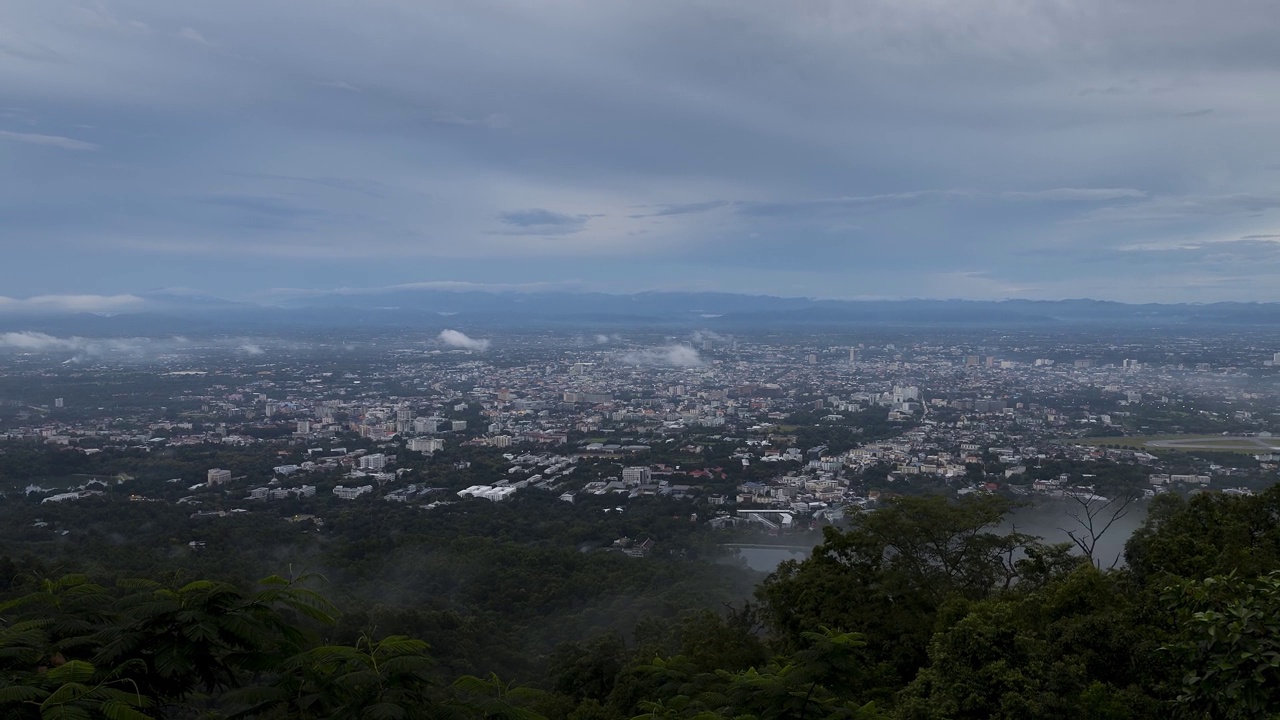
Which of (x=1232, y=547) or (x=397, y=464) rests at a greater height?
(x=1232, y=547)

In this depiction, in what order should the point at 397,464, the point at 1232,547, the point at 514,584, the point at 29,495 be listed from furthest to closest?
the point at 397,464
the point at 29,495
the point at 514,584
the point at 1232,547

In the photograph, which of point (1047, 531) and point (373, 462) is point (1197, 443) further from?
Result: point (373, 462)

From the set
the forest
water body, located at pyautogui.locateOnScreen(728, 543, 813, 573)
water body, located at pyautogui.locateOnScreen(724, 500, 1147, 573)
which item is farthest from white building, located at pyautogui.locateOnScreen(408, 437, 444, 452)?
water body, located at pyautogui.locateOnScreen(728, 543, 813, 573)

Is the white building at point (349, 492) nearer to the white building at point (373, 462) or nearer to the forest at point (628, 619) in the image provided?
A: the forest at point (628, 619)

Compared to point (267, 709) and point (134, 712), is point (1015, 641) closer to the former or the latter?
point (267, 709)

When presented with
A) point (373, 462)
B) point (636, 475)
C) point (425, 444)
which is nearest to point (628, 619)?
point (636, 475)

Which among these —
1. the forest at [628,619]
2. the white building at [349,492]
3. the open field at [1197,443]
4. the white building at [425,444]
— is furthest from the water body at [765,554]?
the white building at [425,444]

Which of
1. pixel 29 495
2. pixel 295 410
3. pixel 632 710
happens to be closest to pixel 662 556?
pixel 632 710
